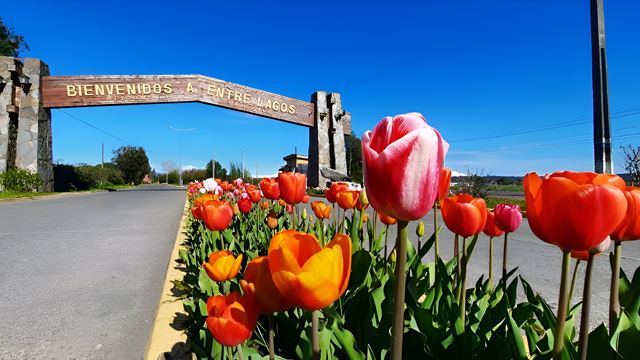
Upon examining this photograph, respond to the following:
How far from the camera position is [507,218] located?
4.71ft

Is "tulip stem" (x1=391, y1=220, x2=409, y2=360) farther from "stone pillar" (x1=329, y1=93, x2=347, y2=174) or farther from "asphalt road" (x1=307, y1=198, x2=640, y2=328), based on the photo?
"stone pillar" (x1=329, y1=93, x2=347, y2=174)

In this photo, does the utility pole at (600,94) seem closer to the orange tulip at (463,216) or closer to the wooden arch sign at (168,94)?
the orange tulip at (463,216)

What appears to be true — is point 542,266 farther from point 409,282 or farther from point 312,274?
point 312,274

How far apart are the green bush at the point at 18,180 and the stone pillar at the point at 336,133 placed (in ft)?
39.7

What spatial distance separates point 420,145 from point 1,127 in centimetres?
1744

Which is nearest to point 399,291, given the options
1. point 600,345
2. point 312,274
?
point 312,274

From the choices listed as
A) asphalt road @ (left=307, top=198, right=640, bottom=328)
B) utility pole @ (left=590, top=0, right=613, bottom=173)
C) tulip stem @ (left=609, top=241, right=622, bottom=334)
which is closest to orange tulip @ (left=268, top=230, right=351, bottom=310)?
tulip stem @ (left=609, top=241, right=622, bottom=334)

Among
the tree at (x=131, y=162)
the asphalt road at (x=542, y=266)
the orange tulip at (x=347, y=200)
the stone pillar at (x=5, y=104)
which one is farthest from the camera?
the tree at (x=131, y=162)

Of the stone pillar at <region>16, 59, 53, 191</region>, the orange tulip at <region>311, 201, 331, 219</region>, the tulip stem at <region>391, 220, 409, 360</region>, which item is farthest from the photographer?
the stone pillar at <region>16, 59, 53, 191</region>

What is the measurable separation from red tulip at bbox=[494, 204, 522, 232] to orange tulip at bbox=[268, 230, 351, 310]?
0.98 m

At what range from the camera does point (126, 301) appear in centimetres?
262

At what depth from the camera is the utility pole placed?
5.93m

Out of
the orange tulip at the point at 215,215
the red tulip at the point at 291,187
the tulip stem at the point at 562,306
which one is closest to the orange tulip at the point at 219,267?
the orange tulip at the point at 215,215

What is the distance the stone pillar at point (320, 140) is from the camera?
682 inches
